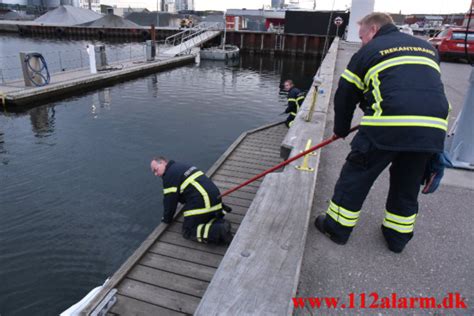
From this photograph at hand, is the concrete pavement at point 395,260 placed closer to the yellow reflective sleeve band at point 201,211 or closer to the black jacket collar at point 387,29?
the yellow reflective sleeve band at point 201,211

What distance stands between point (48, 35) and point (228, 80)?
41.4 m

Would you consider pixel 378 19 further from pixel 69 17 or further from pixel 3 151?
pixel 69 17

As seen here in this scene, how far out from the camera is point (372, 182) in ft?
8.25

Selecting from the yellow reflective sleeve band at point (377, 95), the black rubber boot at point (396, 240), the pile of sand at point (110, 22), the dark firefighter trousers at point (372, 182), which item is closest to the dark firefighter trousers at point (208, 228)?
the dark firefighter trousers at point (372, 182)

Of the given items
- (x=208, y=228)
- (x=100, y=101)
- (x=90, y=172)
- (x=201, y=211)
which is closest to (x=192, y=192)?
(x=201, y=211)

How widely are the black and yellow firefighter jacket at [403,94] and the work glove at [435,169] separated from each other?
10.9 inches

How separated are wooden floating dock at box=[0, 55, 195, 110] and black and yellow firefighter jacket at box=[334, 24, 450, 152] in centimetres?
1294

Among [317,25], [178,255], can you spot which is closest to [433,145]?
[178,255]

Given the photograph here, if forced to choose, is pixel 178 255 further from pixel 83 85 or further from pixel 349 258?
pixel 83 85

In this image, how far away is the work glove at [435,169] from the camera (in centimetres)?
249

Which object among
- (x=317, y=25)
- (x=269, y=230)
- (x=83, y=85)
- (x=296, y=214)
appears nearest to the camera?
(x=269, y=230)

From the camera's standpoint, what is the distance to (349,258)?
8.77 ft

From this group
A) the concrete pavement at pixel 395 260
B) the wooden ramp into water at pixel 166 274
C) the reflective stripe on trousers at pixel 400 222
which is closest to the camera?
the concrete pavement at pixel 395 260

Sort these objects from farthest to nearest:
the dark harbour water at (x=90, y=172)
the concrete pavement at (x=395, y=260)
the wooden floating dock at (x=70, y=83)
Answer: the wooden floating dock at (x=70, y=83), the dark harbour water at (x=90, y=172), the concrete pavement at (x=395, y=260)
